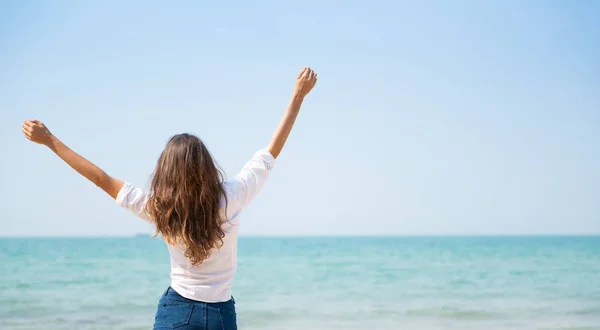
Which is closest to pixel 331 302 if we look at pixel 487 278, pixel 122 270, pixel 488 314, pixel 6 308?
pixel 488 314

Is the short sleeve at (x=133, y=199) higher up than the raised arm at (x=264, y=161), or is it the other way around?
the raised arm at (x=264, y=161)

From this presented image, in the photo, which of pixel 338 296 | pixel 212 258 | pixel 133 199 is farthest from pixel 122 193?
pixel 338 296

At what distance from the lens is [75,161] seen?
7.41 ft

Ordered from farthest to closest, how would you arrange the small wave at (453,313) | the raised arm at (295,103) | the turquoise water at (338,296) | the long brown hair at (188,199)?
the small wave at (453,313) < the turquoise water at (338,296) < the raised arm at (295,103) < the long brown hair at (188,199)

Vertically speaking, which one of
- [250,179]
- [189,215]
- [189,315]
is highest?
[250,179]

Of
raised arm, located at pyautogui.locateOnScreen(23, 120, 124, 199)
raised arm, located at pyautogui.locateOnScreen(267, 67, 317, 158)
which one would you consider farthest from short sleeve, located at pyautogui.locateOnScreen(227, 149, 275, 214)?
raised arm, located at pyautogui.locateOnScreen(23, 120, 124, 199)

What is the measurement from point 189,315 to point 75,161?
0.65 meters

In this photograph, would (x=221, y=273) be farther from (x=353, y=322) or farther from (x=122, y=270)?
(x=122, y=270)

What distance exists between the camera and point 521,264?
2197cm

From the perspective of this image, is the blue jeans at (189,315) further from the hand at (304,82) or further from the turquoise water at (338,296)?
the turquoise water at (338,296)

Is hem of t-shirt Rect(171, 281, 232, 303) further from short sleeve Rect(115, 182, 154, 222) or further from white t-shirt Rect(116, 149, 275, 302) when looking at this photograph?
short sleeve Rect(115, 182, 154, 222)

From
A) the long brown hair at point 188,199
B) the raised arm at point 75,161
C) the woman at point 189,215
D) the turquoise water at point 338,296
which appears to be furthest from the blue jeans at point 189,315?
the turquoise water at point 338,296

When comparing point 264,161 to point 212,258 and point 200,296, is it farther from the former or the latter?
point 200,296

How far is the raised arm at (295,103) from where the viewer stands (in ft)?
8.18
